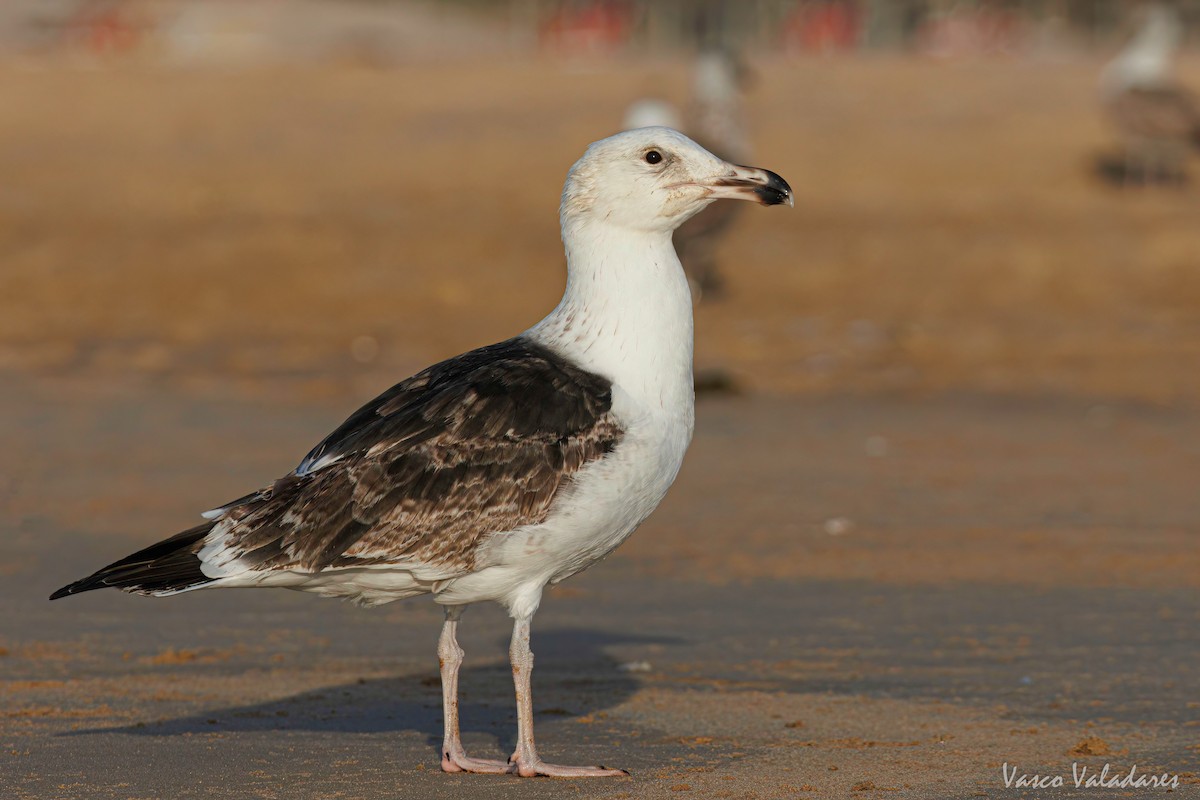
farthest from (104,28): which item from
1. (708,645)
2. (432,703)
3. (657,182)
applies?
(657,182)

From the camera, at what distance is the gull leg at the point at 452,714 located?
5766mm

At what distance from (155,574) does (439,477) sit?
93 centimetres

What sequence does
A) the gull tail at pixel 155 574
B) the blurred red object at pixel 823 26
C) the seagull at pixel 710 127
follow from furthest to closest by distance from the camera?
the blurred red object at pixel 823 26 → the seagull at pixel 710 127 → the gull tail at pixel 155 574

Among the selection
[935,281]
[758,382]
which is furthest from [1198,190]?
[758,382]

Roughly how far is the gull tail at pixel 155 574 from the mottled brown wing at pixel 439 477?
0.14 meters

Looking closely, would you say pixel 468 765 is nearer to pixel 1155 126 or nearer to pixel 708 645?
pixel 708 645

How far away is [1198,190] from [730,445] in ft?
41.2

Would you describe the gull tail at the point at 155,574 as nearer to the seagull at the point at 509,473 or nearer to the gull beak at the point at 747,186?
the seagull at the point at 509,473

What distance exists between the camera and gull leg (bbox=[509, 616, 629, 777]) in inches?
223

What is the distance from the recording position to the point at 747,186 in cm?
611

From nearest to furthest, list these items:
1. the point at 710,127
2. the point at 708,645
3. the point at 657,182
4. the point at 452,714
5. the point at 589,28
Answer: the point at 452,714 < the point at 657,182 < the point at 708,645 < the point at 710,127 < the point at 589,28

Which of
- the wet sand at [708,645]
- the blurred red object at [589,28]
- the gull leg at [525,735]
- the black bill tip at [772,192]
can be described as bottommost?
the wet sand at [708,645]

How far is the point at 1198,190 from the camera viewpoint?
22.4 metres

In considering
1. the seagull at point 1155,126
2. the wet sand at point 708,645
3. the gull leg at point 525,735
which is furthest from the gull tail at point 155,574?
the seagull at point 1155,126
